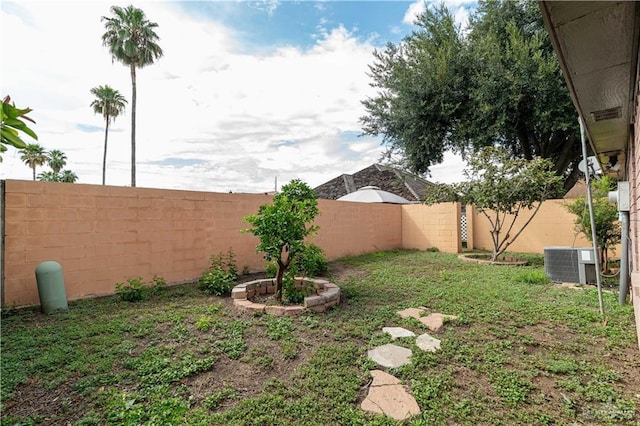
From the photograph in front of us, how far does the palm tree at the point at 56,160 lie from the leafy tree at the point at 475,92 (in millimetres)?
24778

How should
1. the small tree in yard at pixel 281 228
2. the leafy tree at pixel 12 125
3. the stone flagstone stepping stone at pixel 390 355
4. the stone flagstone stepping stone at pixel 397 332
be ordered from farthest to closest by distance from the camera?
the small tree in yard at pixel 281 228 < the stone flagstone stepping stone at pixel 397 332 < the stone flagstone stepping stone at pixel 390 355 < the leafy tree at pixel 12 125

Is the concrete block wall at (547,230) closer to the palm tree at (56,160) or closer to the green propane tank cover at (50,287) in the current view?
the green propane tank cover at (50,287)

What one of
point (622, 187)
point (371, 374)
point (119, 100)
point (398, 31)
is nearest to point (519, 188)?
point (622, 187)

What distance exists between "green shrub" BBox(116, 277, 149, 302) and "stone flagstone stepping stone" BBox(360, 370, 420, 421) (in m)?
3.27

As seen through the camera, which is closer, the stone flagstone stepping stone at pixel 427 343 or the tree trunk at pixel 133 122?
the stone flagstone stepping stone at pixel 427 343

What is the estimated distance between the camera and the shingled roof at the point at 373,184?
15766 mm

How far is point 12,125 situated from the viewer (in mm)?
1461

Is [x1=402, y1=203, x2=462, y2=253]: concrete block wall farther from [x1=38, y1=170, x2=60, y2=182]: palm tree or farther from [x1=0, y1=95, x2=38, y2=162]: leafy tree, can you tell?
[x1=38, y1=170, x2=60, y2=182]: palm tree

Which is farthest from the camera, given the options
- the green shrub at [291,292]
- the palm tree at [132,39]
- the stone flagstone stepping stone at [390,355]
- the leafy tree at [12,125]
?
the palm tree at [132,39]

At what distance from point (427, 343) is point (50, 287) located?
13.5 feet

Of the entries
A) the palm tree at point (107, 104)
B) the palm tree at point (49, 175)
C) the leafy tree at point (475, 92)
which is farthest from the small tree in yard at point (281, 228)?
the palm tree at point (49, 175)

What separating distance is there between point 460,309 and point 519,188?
14.8 ft

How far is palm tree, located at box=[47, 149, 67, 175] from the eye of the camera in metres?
23.1

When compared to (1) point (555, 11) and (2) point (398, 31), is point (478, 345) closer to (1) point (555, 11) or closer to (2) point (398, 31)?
(1) point (555, 11)
